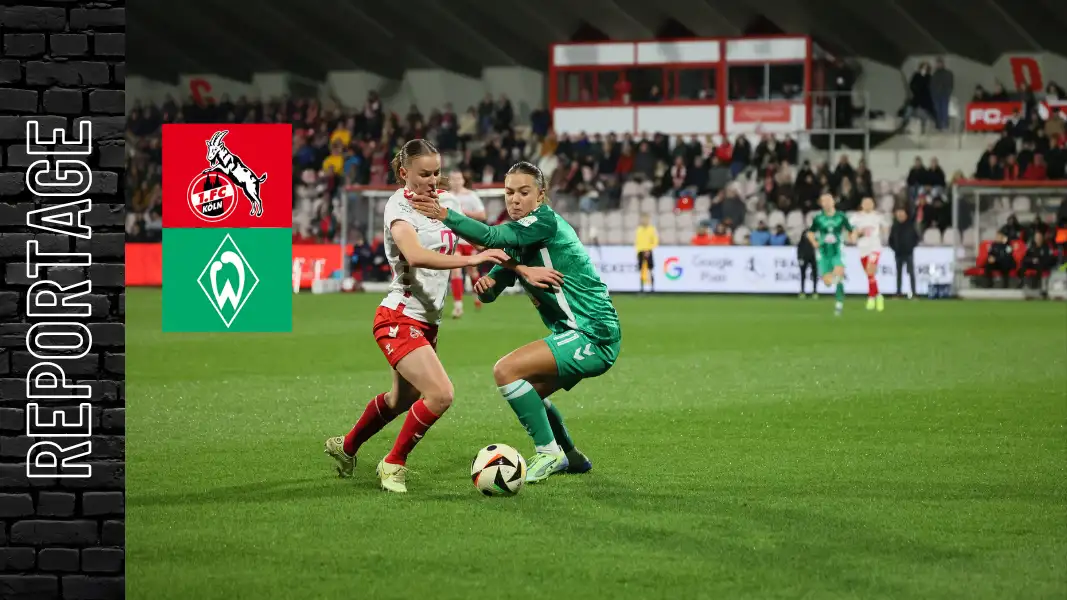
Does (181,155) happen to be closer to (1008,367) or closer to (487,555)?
(487,555)

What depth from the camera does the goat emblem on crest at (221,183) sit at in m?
6.46

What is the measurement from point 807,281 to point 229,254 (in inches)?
966

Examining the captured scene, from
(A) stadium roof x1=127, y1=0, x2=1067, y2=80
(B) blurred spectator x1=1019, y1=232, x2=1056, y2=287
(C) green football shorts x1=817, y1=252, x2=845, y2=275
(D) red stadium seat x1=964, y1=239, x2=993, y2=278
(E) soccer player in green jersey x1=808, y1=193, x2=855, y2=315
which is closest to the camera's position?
(E) soccer player in green jersey x1=808, y1=193, x2=855, y2=315

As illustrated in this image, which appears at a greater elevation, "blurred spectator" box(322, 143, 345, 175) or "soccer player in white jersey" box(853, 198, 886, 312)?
"blurred spectator" box(322, 143, 345, 175)

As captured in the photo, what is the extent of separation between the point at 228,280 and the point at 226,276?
0.02 metres

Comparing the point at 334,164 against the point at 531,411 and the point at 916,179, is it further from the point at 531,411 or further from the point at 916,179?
the point at 531,411

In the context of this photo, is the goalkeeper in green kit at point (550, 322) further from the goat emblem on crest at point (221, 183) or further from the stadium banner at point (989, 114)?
the stadium banner at point (989, 114)

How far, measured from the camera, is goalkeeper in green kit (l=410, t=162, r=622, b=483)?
7.02 meters

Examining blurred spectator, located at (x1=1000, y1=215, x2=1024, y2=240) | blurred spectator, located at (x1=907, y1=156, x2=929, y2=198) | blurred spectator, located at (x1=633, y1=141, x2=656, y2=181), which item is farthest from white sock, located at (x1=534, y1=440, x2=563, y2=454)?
blurred spectator, located at (x1=633, y1=141, x2=656, y2=181)

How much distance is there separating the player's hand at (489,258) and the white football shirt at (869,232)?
18.9 meters

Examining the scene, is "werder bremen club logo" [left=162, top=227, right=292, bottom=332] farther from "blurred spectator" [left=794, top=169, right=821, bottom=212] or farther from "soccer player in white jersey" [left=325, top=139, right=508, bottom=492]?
"blurred spectator" [left=794, top=169, right=821, bottom=212]

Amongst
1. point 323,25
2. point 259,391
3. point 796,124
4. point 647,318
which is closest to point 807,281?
point 796,124

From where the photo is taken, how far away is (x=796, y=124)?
36781 mm

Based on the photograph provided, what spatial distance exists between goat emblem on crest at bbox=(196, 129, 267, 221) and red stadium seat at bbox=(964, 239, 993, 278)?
24.1 m
